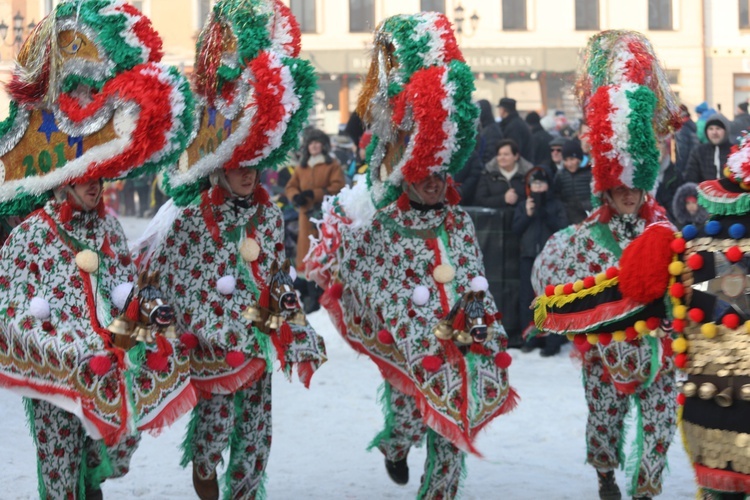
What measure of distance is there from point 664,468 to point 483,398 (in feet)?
3.38

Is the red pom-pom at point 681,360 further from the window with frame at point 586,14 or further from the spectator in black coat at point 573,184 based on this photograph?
the window with frame at point 586,14

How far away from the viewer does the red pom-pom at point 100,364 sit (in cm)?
505

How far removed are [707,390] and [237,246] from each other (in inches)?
97.2

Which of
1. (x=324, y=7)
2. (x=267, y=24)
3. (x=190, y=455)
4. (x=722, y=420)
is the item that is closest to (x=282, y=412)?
(x=190, y=455)

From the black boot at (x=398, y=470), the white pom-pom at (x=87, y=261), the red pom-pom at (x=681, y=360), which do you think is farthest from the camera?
the black boot at (x=398, y=470)

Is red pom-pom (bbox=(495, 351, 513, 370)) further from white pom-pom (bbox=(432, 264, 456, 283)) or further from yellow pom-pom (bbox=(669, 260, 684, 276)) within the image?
yellow pom-pom (bbox=(669, 260, 684, 276))

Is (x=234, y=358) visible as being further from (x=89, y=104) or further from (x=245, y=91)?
(x=89, y=104)

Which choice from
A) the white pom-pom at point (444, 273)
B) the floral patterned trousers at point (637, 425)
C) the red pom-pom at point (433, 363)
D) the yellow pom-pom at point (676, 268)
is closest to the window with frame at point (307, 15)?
the floral patterned trousers at point (637, 425)

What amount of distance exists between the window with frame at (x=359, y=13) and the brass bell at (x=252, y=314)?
24164mm

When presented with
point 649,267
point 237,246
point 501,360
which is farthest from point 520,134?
point 649,267

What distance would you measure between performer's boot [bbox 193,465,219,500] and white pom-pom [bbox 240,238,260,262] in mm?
971

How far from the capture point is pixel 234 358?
569 cm

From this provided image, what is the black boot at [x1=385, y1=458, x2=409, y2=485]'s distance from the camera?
6.82m

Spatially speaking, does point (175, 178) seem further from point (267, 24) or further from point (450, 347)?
point (450, 347)
